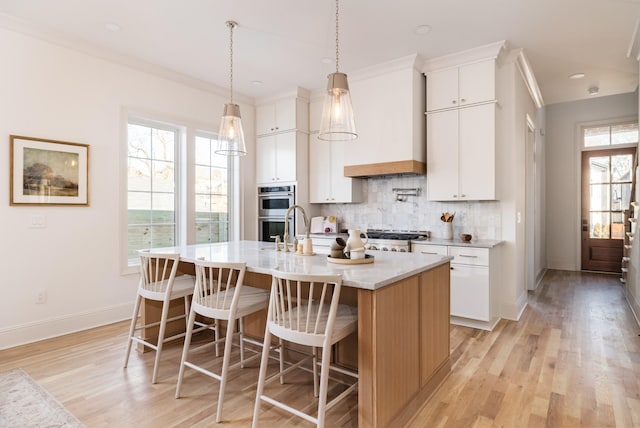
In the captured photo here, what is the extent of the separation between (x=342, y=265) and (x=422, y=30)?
2443mm

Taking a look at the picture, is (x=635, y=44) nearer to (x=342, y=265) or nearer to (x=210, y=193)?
(x=342, y=265)

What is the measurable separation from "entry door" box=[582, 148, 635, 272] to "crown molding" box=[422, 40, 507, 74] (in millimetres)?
4053

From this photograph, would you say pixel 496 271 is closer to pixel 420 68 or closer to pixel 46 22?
pixel 420 68

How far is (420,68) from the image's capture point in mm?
4062

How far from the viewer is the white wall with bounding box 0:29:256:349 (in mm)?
3092

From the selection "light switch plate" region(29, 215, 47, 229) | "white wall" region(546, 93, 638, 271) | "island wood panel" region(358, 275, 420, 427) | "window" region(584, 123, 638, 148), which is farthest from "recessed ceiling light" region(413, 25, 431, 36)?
"window" region(584, 123, 638, 148)

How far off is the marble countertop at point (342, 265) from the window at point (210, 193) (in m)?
1.92

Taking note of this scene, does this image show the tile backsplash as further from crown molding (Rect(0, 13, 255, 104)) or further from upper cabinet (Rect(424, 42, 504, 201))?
crown molding (Rect(0, 13, 255, 104))

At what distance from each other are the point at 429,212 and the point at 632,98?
439 centimetres

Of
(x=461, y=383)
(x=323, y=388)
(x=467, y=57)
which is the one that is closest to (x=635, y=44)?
(x=467, y=57)

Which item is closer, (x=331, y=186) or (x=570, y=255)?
(x=331, y=186)

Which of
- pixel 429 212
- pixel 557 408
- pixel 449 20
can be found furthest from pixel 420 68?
pixel 557 408

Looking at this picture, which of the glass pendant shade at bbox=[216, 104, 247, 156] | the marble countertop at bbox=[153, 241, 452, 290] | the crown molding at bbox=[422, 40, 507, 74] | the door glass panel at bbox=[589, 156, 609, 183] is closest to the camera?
the marble countertop at bbox=[153, 241, 452, 290]

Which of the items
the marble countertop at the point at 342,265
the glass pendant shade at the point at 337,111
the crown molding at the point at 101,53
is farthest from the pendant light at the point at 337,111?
the crown molding at the point at 101,53
